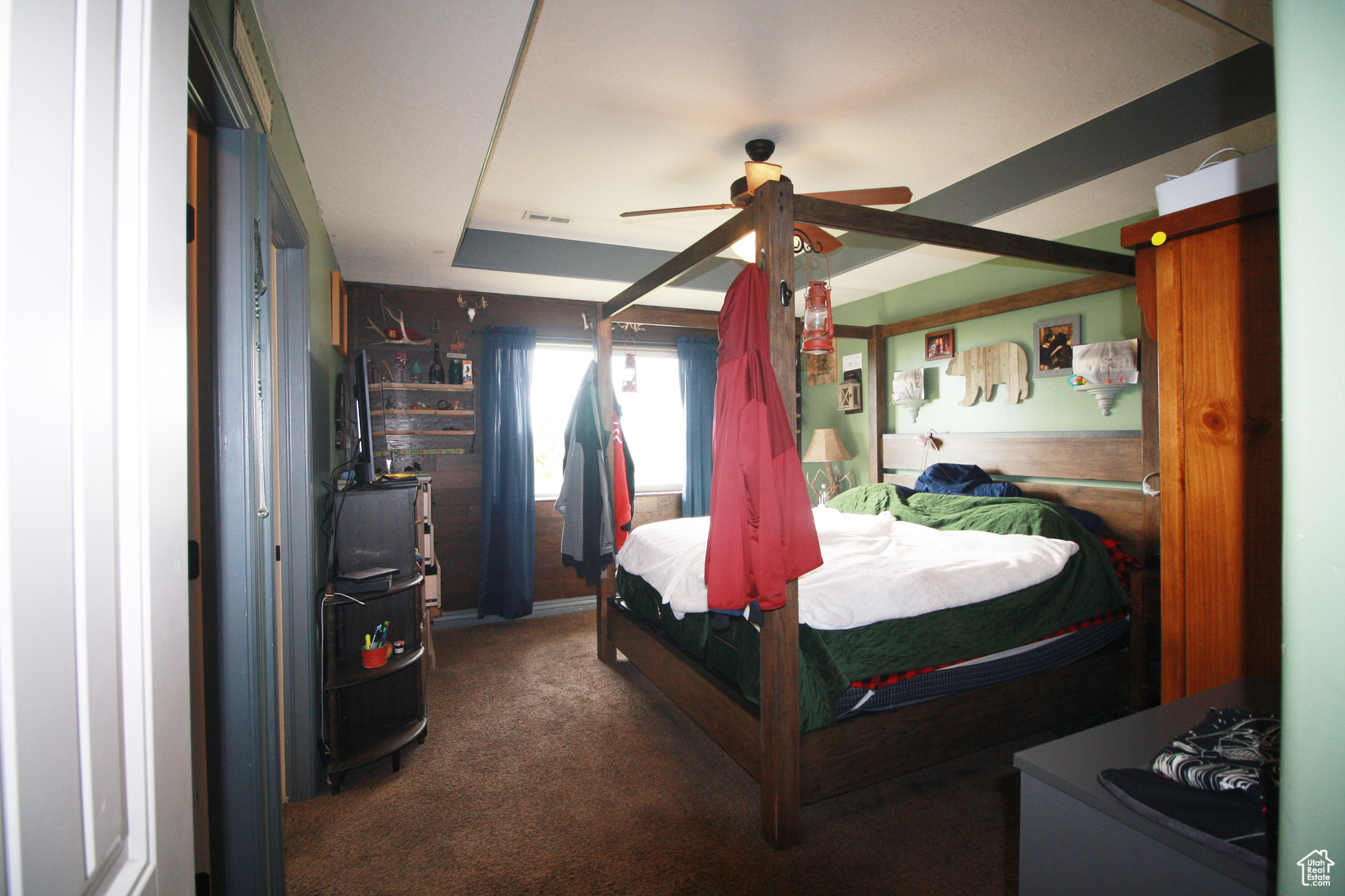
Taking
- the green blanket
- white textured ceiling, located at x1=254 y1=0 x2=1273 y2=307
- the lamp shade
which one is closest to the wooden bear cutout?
white textured ceiling, located at x1=254 y1=0 x2=1273 y2=307

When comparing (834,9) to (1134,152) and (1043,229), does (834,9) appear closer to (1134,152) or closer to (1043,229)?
(1134,152)

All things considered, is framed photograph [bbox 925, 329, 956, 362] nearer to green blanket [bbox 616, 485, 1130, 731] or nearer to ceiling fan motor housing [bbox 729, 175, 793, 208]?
green blanket [bbox 616, 485, 1130, 731]

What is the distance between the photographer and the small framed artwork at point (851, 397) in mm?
5055

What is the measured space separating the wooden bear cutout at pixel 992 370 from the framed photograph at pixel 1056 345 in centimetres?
9

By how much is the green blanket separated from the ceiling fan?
5.34 feet

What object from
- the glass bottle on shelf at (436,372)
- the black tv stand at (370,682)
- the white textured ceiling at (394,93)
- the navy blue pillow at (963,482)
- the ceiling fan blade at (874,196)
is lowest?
the black tv stand at (370,682)

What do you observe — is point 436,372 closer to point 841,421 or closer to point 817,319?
point 817,319

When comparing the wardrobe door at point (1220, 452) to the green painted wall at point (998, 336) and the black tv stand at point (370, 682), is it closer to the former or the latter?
the green painted wall at point (998, 336)

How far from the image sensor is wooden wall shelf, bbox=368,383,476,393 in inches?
169

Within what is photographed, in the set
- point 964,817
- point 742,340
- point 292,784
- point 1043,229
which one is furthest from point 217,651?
point 1043,229

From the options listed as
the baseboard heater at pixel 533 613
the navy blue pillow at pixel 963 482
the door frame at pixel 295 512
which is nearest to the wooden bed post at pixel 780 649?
the door frame at pixel 295 512

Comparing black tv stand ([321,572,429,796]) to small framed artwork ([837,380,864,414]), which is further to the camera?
small framed artwork ([837,380,864,414])

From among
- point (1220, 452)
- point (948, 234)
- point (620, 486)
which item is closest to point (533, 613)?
point (620, 486)

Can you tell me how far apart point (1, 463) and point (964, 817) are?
2.66m
